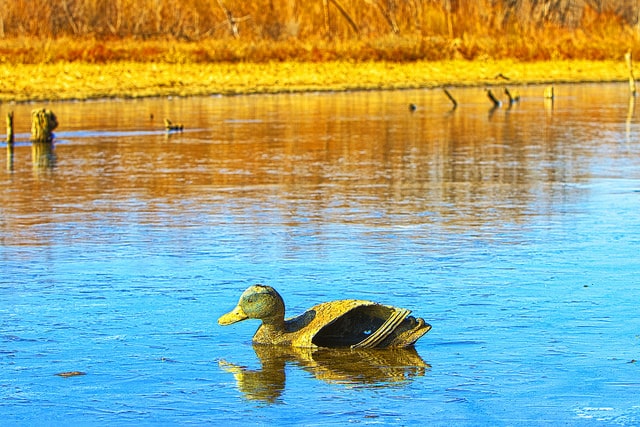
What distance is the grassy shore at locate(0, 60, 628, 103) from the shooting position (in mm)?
43562

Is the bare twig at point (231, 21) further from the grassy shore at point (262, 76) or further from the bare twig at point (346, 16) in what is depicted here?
the grassy shore at point (262, 76)

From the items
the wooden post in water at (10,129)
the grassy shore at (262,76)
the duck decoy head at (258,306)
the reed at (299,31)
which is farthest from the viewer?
the reed at (299,31)

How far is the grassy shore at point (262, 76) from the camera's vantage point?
4356cm

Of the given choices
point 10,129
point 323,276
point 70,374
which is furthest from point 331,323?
point 10,129

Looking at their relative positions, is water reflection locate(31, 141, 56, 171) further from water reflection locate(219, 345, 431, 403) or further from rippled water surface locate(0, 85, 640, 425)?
water reflection locate(219, 345, 431, 403)

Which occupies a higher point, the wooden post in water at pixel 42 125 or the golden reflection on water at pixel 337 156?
the wooden post in water at pixel 42 125

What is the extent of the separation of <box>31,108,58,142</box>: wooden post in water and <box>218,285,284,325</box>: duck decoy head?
17704mm

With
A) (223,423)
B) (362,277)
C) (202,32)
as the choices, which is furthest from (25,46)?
(223,423)

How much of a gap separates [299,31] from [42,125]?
1409 inches

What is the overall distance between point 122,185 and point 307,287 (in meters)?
8.28

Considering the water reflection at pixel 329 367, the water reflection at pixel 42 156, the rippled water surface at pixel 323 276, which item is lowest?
the water reflection at pixel 329 367

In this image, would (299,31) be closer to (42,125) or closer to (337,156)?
(42,125)

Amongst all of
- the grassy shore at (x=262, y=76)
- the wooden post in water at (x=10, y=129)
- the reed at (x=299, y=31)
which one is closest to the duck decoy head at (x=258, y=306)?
the wooden post in water at (x=10, y=129)

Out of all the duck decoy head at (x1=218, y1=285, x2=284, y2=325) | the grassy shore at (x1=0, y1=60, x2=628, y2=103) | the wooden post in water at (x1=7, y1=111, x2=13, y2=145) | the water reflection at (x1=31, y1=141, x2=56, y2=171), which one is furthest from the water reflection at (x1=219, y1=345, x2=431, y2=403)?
the grassy shore at (x1=0, y1=60, x2=628, y2=103)
